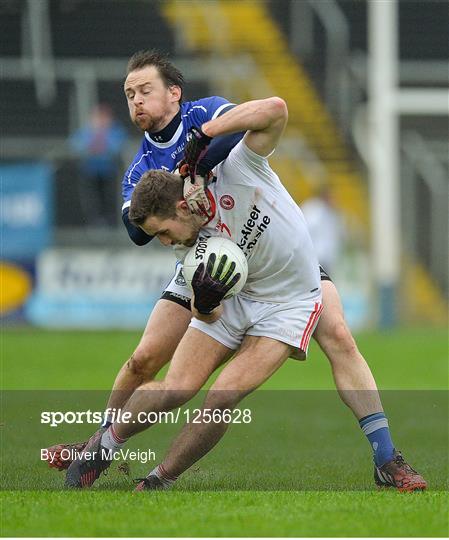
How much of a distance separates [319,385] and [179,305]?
5399 mm

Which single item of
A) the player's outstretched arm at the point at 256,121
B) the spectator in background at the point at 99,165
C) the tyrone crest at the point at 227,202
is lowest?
the spectator in background at the point at 99,165

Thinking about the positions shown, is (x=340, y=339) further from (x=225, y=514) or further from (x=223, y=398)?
(x=225, y=514)

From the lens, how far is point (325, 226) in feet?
62.3

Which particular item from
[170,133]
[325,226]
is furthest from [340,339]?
[325,226]

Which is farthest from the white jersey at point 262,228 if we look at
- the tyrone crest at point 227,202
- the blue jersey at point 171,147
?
the blue jersey at point 171,147

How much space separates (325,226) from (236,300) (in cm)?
1242

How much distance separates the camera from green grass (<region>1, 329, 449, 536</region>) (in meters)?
5.41

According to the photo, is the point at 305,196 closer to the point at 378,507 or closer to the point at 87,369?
the point at 87,369

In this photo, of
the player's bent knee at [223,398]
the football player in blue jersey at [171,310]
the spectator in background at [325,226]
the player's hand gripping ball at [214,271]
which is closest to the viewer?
the player's hand gripping ball at [214,271]

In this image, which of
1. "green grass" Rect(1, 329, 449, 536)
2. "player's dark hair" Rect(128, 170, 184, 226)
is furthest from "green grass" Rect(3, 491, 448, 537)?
"player's dark hair" Rect(128, 170, 184, 226)

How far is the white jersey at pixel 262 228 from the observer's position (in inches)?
255

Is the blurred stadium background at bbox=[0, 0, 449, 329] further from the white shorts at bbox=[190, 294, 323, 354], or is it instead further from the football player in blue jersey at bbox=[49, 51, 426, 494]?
the white shorts at bbox=[190, 294, 323, 354]

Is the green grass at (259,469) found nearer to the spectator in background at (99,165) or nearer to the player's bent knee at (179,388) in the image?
the player's bent knee at (179,388)

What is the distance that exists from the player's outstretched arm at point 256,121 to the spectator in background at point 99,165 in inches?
507
